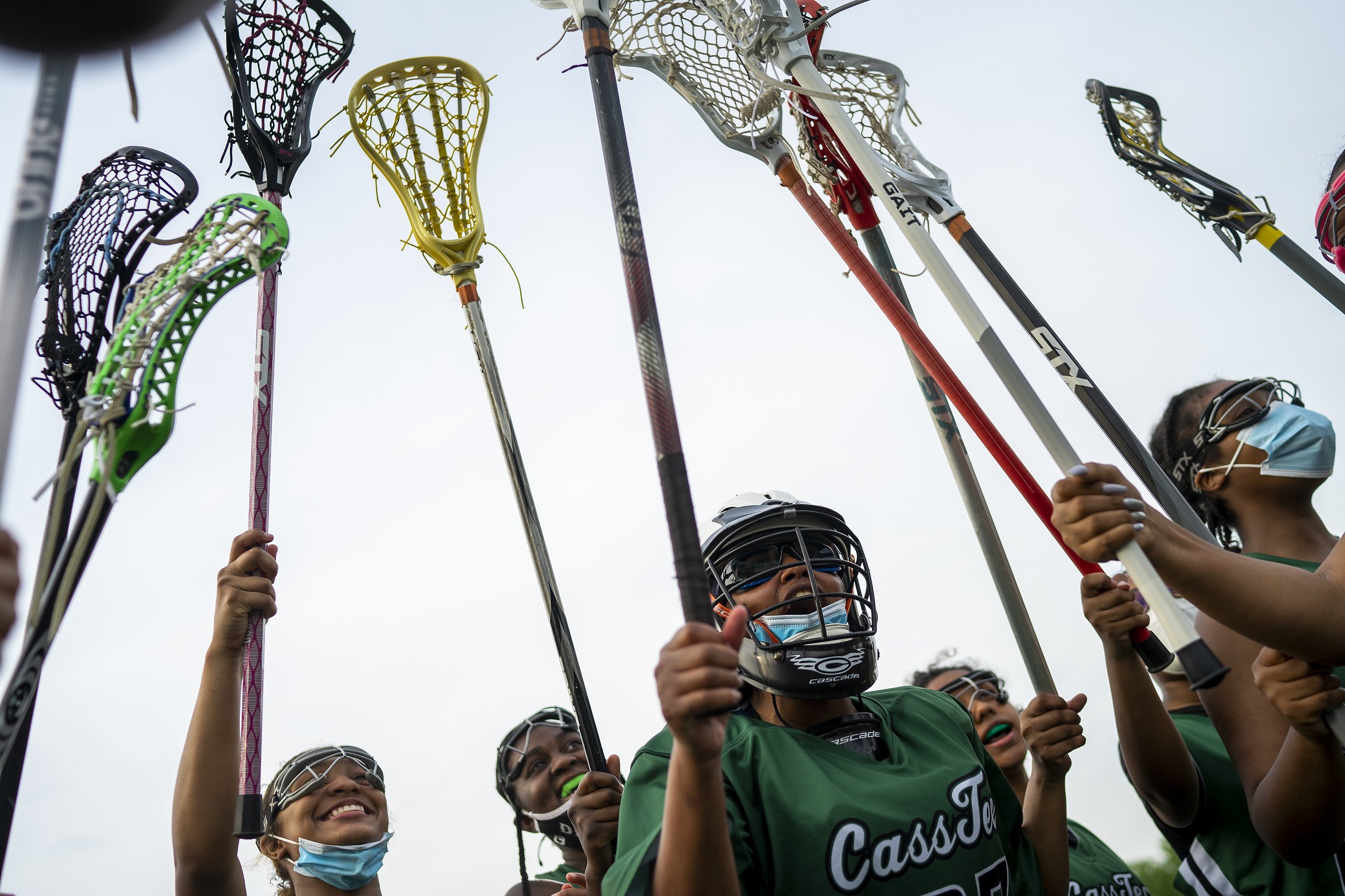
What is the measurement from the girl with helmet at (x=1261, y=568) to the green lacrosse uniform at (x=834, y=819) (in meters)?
0.76

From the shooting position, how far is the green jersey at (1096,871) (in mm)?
4402

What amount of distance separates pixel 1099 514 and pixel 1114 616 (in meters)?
0.80

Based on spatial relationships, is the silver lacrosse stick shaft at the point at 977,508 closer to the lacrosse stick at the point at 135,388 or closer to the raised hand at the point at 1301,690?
the raised hand at the point at 1301,690

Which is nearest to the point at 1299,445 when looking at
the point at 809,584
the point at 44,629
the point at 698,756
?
the point at 809,584

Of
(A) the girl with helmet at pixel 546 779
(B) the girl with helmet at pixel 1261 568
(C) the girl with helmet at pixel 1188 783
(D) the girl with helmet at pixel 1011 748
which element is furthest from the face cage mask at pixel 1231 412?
(A) the girl with helmet at pixel 546 779

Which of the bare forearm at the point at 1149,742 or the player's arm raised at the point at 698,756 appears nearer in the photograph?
the player's arm raised at the point at 698,756

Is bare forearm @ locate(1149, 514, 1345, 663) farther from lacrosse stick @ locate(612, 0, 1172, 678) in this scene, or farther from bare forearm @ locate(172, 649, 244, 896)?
bare forearm @ locate(172, 649, 244, 896)

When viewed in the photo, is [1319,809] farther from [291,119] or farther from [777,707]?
[291,119]

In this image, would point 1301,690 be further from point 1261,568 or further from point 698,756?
point 698,756

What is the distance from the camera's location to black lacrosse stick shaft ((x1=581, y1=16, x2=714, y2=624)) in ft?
7.42

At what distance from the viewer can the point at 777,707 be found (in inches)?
118

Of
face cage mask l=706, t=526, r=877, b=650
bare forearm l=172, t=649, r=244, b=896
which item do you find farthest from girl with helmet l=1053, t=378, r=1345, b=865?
bare forearm l=172, t=649, r=244, b=896

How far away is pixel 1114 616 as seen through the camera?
307 cm

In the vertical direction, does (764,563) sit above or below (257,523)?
below
